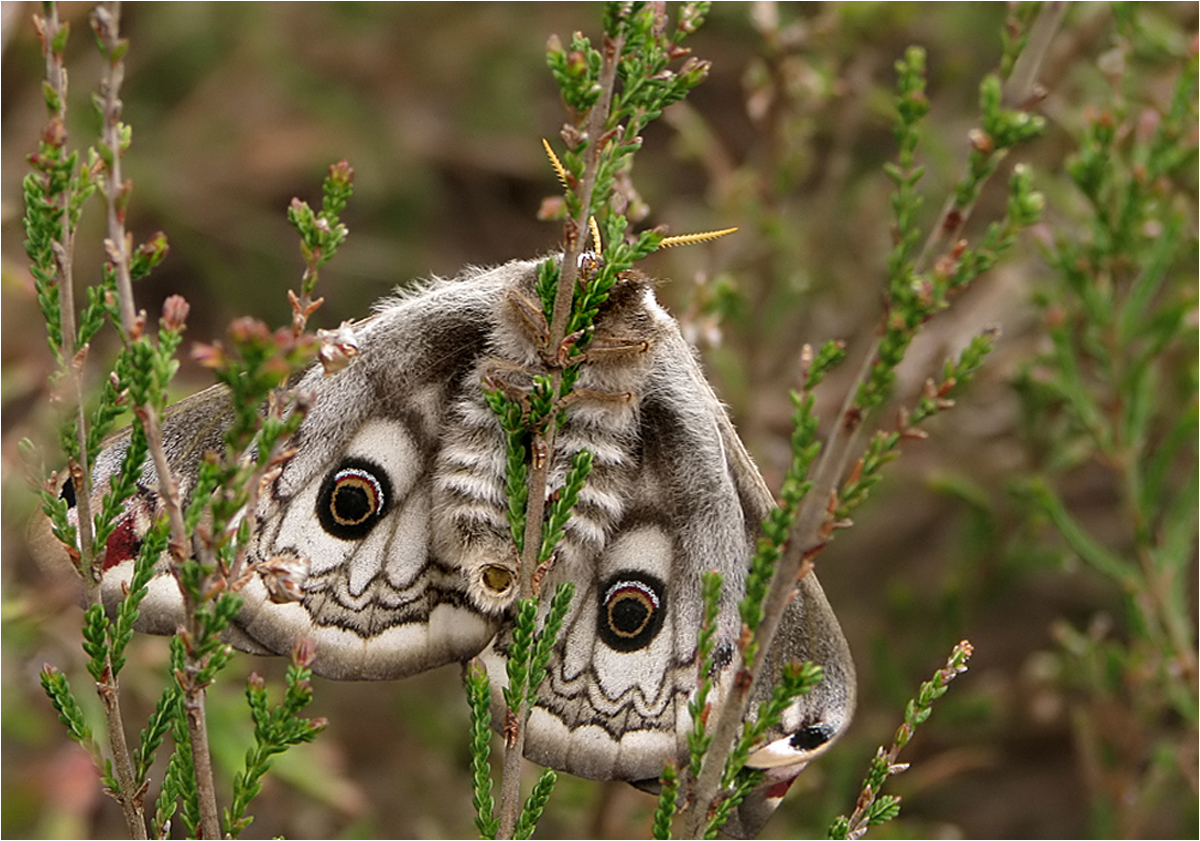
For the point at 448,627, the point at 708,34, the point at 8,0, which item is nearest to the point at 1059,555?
the point at 448,627

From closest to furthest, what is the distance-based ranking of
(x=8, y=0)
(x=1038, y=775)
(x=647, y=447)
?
(x=647, y=447), (x=8, y=0), (x=1038, y=775)

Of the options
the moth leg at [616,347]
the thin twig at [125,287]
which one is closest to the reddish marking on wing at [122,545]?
the thin twig at [125,287]

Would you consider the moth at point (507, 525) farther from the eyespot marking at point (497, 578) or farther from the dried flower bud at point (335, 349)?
the dried flower bud at point (335, 349)

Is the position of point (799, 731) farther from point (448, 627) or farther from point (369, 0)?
point (369, 0)

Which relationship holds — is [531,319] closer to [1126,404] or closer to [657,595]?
[657,595]

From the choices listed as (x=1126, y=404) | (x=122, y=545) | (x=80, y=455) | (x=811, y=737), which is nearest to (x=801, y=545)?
(x=811, y=737)

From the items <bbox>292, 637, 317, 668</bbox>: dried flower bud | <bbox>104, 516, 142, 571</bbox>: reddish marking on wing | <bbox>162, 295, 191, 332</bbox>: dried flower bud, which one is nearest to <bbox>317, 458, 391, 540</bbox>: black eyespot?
<bbox>104, 516, 142, 571</bbox>: reddish marking on wing
